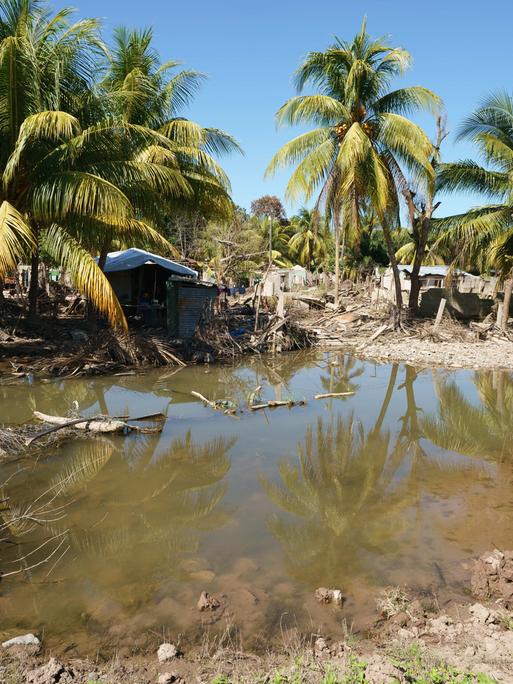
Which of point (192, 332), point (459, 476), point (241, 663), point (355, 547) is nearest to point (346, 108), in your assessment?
point (192, 332)

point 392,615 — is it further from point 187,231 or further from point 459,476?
point 187,231

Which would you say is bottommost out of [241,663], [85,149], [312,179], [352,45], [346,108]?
[241,663]

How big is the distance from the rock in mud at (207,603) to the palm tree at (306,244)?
40.5 m

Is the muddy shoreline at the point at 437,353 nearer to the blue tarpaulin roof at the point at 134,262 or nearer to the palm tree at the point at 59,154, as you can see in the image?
the blue tarpaulin roof at the point at 134,262

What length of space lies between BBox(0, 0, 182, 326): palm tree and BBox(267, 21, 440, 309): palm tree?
7.06m

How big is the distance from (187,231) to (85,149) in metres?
25.1

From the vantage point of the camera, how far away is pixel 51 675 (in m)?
2.87

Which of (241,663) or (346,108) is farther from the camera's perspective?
(346,108)

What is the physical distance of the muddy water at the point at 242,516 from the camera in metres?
3.66

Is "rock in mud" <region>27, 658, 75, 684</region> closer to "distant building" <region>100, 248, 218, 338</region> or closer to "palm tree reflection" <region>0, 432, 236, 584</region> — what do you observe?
"palm tree reflection" <region>0, 432, 236, 584</region>

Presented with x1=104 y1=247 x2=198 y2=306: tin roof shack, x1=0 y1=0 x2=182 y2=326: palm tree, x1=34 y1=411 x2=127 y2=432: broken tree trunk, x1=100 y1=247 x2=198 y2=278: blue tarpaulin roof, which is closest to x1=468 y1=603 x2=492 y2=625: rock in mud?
x1=34 y1=411 x2=127 y2=432: broken tree trunk

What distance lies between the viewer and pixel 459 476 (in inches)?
253

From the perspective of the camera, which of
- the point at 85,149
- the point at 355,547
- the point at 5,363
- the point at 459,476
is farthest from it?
the point at 5,363

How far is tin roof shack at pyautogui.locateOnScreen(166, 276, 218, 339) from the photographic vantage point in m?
15.5
